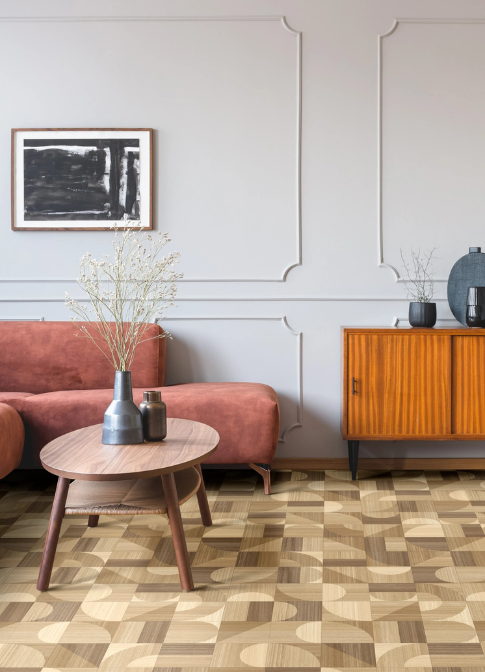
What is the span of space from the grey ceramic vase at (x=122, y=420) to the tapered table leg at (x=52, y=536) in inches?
9.7

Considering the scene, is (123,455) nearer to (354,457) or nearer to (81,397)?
(81,397)

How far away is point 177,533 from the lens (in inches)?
82.9

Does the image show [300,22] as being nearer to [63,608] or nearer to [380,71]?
[380,71]

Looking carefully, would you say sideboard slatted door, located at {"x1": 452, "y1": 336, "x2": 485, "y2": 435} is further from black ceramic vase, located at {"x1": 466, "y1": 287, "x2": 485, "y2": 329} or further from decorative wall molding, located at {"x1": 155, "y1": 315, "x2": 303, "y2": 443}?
decorative wall molding, located at {"x1": 155, "y1": 315, "x2": 303, "y2": 443}

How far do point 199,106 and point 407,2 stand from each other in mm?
1271

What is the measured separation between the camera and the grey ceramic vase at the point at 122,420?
7.65 ft

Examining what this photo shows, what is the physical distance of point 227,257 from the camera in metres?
3.61

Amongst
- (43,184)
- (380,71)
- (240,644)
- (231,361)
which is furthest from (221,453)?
(380,71)

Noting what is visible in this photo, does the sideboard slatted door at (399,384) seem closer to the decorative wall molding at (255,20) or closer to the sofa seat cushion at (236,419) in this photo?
the sofa seat cushion at (236,419)

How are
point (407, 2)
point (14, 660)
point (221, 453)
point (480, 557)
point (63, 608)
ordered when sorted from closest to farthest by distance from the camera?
point (14, 660) → point (63, 608) → point (480, 557) → point (221, 453) → point (407, 2)

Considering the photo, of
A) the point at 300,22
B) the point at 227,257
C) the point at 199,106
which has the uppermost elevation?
the point at 300,22

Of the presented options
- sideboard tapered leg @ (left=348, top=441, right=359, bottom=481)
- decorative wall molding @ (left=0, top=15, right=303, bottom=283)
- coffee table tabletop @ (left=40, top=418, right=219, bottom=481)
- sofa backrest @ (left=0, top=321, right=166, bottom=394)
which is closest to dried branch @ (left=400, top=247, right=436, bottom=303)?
decorative wall molding @ (left=0, top=15, right=303, bottom=283)

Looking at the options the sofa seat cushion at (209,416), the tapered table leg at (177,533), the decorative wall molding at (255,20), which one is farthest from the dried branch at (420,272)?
the tapered table leg at (177,533)

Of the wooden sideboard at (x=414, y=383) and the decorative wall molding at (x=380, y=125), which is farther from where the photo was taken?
→ the decorative wall molding at (x=380, y=125)
